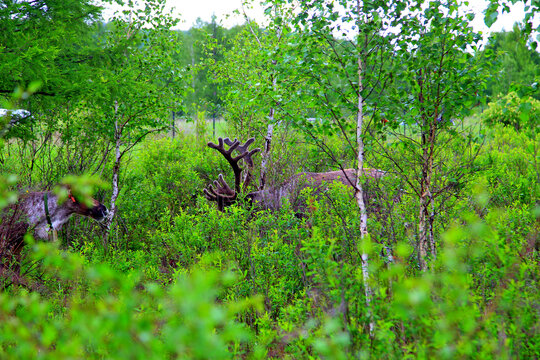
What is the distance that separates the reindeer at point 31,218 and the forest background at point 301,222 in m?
0.31

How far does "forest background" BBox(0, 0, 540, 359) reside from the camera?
2.08 meters

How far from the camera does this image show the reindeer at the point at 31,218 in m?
5.23

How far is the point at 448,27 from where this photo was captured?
4199mm

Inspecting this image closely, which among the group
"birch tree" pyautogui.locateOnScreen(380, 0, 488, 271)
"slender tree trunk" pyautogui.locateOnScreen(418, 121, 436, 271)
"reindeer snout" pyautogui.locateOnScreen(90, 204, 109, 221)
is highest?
"birch tree" pyautogui.locateOnScreen(380, 0, 488, 271)

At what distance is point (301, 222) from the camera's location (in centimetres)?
624

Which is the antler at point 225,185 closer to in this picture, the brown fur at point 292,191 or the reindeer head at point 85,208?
the brown fur at point 292,191

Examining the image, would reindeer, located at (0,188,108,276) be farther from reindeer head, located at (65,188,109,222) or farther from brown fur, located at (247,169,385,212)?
brown fur, located at (247,169,385,212)

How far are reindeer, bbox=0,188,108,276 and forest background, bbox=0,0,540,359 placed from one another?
0.31 meters

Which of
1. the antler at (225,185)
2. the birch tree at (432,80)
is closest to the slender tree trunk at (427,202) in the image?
the birch tree at (432,80)

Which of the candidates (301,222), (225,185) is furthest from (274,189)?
(301,222)

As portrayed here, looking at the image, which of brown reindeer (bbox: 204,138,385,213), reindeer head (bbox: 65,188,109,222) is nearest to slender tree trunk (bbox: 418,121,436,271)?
brown reindeer (bbox: 204,138,385,213)

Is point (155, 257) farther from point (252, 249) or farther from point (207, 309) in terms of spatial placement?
point (207, 309)

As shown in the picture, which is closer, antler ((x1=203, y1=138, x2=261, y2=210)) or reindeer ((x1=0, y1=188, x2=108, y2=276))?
reindeer ((x1=0, y1=188, x2=108, y2=276))

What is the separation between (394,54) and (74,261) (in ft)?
13.2
